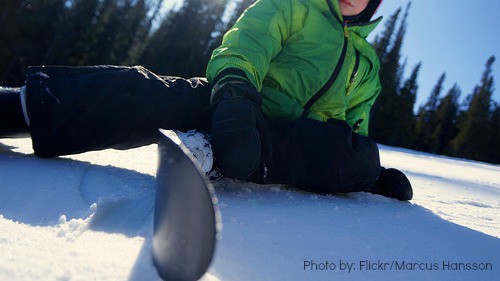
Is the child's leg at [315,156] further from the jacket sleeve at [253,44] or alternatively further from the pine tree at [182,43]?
the pine tree at [182,43]

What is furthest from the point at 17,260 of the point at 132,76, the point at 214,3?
the point at 214,3

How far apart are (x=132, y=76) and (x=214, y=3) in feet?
76.7

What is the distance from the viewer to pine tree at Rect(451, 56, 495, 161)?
22.9 m

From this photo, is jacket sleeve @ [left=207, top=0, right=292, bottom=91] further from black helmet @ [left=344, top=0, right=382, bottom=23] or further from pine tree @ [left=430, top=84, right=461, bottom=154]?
pine tree @ [left=430, top=84, right=461, bottom=154]

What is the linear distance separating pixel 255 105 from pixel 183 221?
1.89 feet

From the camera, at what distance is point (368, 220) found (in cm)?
102

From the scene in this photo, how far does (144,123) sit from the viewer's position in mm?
1170

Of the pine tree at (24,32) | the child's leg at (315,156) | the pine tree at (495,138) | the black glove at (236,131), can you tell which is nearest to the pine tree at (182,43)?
the pine tree at (24,32)

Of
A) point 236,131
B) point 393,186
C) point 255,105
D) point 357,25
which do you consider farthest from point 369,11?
point 236,131

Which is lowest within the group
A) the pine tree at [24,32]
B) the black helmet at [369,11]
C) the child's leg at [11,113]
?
the pine tree at [24,32]

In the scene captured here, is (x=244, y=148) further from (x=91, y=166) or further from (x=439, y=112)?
(x=439, y=112)

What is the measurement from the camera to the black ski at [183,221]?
0.46 meters

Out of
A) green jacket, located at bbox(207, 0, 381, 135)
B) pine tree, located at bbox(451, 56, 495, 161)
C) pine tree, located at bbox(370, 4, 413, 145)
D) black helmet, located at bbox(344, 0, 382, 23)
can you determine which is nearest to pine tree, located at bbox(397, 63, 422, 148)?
pine tree, located at bbox(370, 4, 413, 145)

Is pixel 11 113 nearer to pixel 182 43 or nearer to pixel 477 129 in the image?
pixel 182 43
